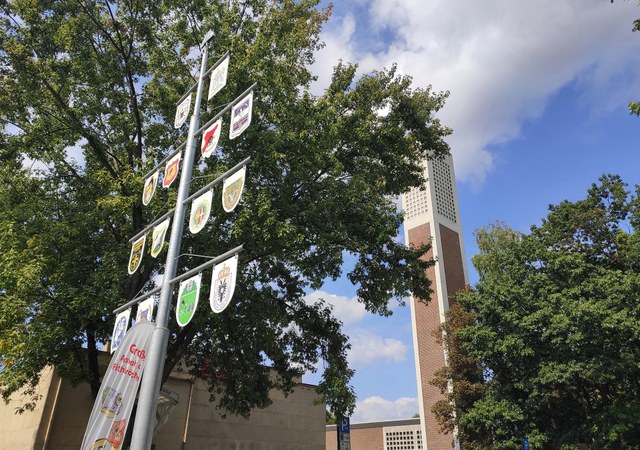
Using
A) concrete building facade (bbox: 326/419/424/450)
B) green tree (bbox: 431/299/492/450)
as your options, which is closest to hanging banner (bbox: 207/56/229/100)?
green tree (bbox: 431/299/492/450)

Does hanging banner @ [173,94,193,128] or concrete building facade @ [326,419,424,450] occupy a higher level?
hanging banner @ [173,94,193,128]

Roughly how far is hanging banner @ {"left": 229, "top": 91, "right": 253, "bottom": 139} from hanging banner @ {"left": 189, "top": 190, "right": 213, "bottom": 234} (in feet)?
3.83

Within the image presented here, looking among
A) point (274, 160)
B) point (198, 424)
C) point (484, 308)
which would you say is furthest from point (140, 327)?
point (484, 308)

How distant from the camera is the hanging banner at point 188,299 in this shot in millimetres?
7152

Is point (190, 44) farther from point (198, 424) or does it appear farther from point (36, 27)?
point (198, 424)

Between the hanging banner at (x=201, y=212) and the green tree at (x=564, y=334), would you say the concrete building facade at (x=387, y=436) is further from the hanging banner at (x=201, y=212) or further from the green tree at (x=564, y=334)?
the hanging banner at (x=201, y=212)

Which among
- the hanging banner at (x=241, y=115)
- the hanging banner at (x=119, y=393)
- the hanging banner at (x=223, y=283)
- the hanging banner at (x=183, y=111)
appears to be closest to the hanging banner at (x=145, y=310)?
the hanging banner at (x=119, y=393)

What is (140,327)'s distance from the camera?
702 cm

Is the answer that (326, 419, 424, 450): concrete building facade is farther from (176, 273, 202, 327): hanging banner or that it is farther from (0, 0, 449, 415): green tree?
(176, 273, 202, 327): hanging banner

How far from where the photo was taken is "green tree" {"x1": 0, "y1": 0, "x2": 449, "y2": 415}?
12.1 meters

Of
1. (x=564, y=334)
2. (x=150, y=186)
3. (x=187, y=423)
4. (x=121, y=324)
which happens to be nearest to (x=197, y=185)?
Answer: (x=150, y=186)

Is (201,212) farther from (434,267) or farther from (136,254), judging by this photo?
(434,267)

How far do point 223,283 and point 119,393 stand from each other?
81.7 inches

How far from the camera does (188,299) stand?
7.35m
